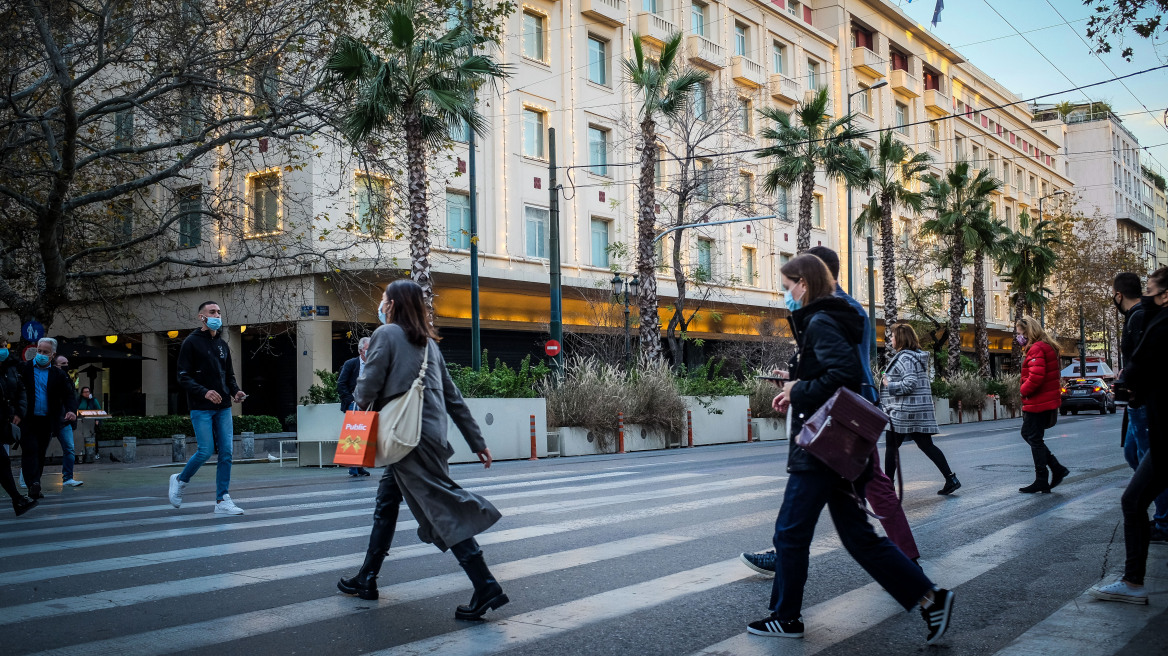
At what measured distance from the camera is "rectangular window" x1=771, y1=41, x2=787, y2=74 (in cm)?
4581

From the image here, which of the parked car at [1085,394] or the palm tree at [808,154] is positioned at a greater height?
the palm tree at [808,154]

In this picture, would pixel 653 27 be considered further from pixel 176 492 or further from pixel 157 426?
pixel 176 492

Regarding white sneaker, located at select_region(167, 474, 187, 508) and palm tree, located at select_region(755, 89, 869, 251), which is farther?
palm tree, located at select_region(755, 89, 869, 251)

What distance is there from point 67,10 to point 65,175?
2.93m

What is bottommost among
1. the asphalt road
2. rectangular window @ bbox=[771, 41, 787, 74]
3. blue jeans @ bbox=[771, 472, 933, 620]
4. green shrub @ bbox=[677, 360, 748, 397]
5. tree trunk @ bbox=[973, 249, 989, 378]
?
the asphalt road

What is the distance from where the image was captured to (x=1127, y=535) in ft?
17.5

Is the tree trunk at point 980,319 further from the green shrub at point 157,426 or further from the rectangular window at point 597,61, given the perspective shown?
the green shrub at point 157,426

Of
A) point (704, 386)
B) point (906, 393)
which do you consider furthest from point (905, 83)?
point (906, 393)

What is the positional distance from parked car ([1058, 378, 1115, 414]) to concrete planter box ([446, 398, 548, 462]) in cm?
2756

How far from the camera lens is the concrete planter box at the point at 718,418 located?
2475cm

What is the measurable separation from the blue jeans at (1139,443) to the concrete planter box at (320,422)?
39.1 feet

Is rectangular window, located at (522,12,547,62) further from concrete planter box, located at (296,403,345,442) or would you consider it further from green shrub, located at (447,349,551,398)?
concrete planter box, located at (296,403,345,442)

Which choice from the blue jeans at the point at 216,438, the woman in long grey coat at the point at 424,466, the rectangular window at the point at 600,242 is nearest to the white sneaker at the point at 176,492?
the blue jeans at the point at 216,438

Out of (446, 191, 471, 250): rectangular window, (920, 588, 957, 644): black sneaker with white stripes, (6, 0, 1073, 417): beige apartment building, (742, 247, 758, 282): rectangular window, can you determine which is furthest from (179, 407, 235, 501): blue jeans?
(742, 247, 758, 282): rectangular window
